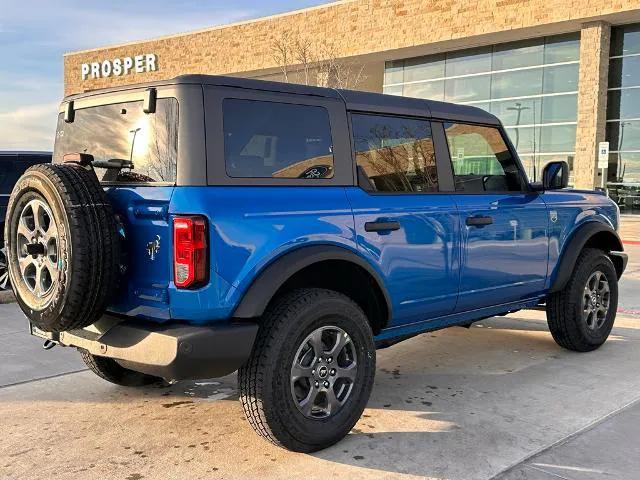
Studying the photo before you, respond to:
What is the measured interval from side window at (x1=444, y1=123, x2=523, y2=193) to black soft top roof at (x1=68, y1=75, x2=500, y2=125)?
85mm

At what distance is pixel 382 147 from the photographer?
395 centimetres

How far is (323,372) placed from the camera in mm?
3453

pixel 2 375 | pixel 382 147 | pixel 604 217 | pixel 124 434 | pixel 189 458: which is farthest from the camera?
pixel 604 217

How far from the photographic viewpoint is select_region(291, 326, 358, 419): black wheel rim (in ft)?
11.1

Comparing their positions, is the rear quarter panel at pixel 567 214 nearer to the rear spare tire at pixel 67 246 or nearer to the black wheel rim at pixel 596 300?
the black wheel rim at pixel 596 300

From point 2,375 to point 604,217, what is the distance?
16.2 ft

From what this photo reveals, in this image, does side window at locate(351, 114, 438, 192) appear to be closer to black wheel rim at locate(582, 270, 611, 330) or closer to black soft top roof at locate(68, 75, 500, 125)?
black soft top roof at locate(68, 75, 500, 125)

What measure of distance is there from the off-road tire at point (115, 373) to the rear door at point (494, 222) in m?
2.22

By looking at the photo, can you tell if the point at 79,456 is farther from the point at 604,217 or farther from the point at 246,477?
the point at 604,217

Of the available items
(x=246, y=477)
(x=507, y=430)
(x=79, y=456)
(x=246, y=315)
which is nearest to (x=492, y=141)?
(x=507, y=430)

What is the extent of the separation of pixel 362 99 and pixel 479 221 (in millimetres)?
1175

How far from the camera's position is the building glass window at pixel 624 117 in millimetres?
23219

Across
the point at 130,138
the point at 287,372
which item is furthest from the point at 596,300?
the point at 130,138

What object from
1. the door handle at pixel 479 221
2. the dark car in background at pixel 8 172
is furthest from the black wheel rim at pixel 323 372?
the dark car in background at pixel 8 172
